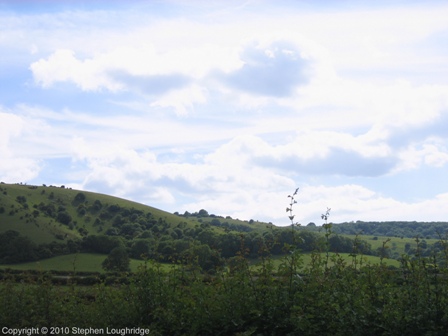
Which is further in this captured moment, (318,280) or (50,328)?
(50,328)

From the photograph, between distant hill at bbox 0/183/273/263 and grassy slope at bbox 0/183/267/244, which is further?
grassy slope at bbox 0/183/267/244

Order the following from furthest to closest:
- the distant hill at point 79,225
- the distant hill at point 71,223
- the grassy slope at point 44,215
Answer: the grassy slope at point 44,215
the distant hill at point 71,223
the distant hill at point 79,225

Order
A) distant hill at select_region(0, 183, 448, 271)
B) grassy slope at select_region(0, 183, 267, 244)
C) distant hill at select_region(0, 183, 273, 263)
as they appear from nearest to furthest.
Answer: distant hill at select_region(0, 183, 448, 271)
distant hill at select_region(0, 183, 273, 263)
grassy slope at select_region(0, 183, 267, 244)

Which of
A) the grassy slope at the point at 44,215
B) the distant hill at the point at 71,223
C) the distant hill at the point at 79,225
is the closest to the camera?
the distant hill at the point at 79,225

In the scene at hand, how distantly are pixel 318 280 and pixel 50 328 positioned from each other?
5.43m

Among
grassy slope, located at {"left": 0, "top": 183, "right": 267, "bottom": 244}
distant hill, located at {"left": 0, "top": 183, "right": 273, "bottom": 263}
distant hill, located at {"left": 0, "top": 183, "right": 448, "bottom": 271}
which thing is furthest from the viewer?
grassy slope, located at {"left": 0, "top": 183, "right": 267, "bottom": 244}

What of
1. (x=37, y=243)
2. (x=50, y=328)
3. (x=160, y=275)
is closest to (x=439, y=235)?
(x=160, y=275)

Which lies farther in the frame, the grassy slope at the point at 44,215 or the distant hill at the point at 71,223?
the grassy slope at the point at 44,215

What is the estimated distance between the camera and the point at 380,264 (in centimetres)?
835

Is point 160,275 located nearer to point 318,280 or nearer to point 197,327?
point 197,327

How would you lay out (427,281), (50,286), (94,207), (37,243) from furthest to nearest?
(94,207), (37,243), (50,286), (427,281)

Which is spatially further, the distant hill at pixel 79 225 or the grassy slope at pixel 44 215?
the grassy slope at pixel 44 215

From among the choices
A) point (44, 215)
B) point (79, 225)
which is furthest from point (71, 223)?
point (44, 215)

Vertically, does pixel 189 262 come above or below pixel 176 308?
above
